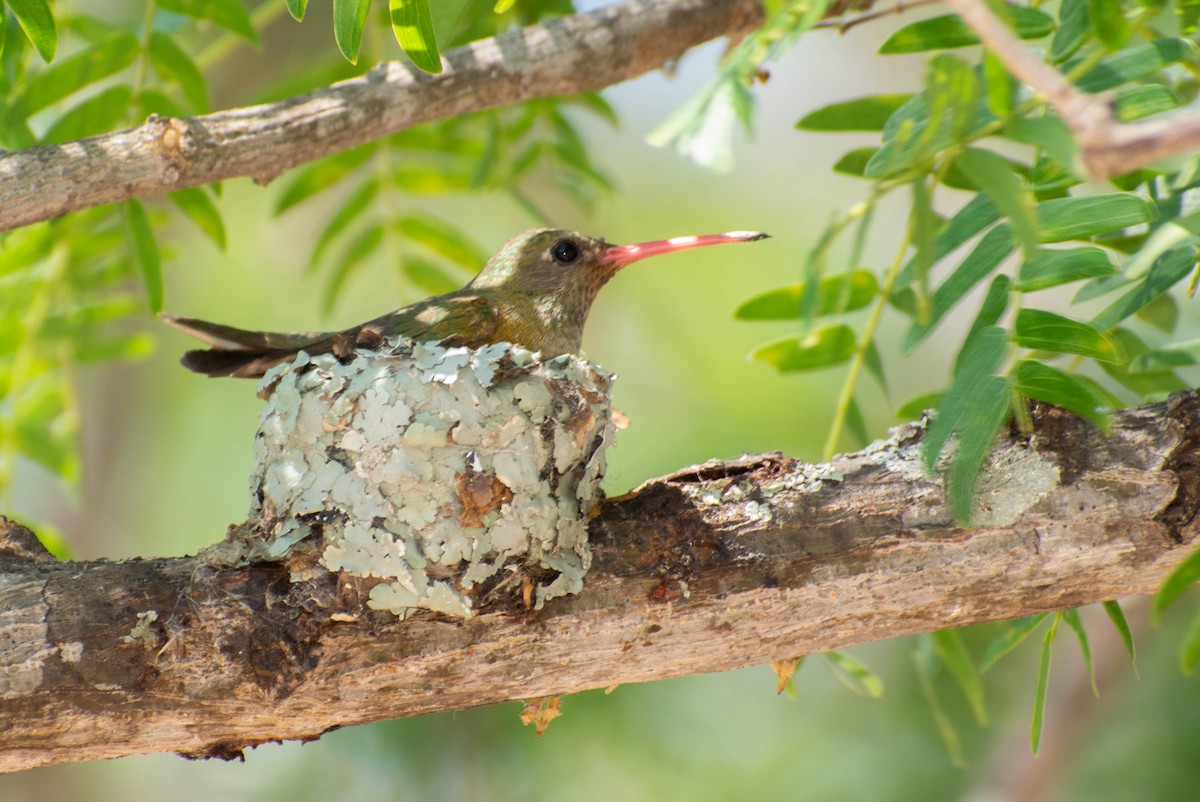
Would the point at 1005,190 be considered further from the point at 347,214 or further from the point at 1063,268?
the point at 347,214

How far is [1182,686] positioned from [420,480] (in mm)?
4594

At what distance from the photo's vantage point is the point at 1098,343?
273 cm

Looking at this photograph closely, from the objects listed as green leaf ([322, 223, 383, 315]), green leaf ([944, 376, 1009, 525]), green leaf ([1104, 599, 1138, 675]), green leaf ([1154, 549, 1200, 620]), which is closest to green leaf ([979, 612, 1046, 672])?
green leaf ([1104, 599, 1138, 675])

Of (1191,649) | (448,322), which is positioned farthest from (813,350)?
(1191,649)

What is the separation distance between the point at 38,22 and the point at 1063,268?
260 cm

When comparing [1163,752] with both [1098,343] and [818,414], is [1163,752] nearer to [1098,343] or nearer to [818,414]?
[818,414]

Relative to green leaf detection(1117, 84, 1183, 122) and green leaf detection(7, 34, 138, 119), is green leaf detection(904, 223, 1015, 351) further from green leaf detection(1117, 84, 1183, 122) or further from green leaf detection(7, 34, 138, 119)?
green leaf detection(7, 34, 138, 119)

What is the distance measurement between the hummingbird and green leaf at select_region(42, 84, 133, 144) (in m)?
0.65

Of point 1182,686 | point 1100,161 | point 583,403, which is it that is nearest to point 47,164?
point 583,403

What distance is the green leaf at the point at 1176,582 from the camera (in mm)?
2033

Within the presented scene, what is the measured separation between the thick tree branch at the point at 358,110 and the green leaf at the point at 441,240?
1192 millimetres

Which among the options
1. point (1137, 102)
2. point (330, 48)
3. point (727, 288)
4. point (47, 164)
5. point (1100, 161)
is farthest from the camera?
point (727, 288)

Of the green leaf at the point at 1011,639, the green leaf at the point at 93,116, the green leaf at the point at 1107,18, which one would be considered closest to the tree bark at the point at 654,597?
the green leaf at the point at 1011,639

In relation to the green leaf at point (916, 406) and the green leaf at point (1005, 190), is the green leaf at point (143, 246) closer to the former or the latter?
the green leaf at point (916, 406)
